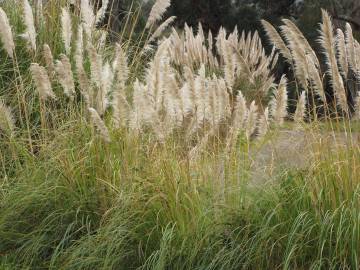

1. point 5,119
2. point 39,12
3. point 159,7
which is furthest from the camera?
point 39,12

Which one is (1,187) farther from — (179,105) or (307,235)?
(307,235)

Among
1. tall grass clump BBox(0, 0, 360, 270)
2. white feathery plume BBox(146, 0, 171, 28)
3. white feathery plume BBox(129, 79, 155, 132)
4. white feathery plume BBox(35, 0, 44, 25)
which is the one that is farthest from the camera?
white feathery plume BBox(35, 0, 44, 25)

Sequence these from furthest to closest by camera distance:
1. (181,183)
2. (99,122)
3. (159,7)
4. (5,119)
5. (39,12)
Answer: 1. (39,12)
2. (159,7)
3. (5,119)
4. (181,183)
5. (99,122)

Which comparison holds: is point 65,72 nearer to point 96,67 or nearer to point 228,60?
point 96,67

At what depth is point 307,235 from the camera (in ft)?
11.2

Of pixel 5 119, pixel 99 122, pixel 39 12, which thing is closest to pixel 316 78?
pixel 99 122

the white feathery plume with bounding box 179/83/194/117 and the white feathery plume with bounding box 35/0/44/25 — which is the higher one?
Result: the white feathery plume with bounding box 35/0/44/25

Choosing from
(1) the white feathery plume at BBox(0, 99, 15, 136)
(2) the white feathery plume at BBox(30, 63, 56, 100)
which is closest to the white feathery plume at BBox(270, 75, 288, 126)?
(2) the white feathery plume at BBox(30, 63, 56, 100)

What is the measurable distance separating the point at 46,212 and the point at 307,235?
1.58 metres

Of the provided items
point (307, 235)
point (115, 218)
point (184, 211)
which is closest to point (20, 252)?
point (115, 218)

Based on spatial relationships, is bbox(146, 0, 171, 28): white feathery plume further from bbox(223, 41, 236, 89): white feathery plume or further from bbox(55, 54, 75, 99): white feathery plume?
bbox(55, 54, 75, 99): white feathery plume

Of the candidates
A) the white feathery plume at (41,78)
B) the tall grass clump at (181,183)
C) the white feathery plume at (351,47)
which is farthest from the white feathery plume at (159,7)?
the white feathery plume at (351,47)

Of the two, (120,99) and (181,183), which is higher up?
(120,99)

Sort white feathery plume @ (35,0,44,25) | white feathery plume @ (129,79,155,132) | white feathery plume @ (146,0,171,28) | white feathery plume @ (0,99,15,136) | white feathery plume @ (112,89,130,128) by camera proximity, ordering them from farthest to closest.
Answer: white feathery plume @ (35,0,44,25)
white feathery plume @ (146,0,171,28)
white feathery plume @ (0,99,15,136)
white feathery plume @ (112,89,130,128)
white feathery plume @ (129,79,155,132)
